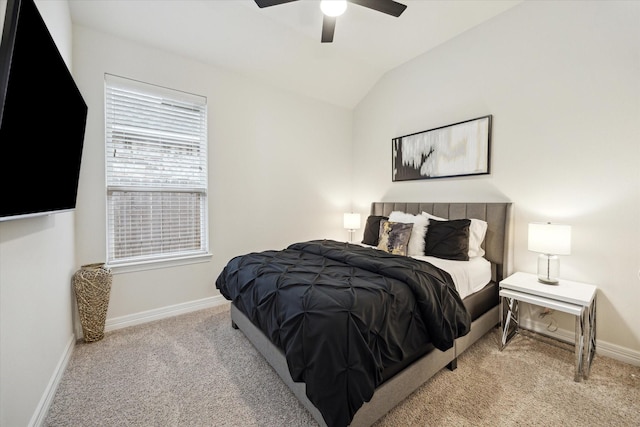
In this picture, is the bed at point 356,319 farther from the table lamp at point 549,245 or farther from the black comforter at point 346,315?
the table lamp at point 549,245

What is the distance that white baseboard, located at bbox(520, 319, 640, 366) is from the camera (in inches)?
79.3

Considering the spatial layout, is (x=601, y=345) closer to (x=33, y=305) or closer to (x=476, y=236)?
(x=476, y=236)

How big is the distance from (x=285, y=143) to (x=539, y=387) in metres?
3.51

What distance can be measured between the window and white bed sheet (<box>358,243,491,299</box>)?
2.60 m

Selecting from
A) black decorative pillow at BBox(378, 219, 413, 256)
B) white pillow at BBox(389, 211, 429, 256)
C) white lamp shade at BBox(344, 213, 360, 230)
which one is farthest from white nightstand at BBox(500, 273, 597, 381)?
white lamp shade at BBox(344, 213, 360, 230)

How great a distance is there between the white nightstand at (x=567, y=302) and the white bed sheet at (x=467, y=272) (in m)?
0.20

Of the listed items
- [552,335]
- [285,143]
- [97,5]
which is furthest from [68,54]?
[552,335]

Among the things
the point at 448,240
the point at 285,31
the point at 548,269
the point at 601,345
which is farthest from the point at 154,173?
the point at 601,345

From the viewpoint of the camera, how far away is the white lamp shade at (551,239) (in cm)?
205

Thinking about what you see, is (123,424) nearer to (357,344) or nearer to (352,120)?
(357,344)

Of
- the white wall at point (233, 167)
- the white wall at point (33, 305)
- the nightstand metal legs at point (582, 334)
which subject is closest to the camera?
the white wall at point (33, 305)

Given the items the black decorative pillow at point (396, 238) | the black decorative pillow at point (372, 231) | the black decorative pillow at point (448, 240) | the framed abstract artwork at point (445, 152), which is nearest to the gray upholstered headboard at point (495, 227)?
the black decorative pillow at point (448, 240)

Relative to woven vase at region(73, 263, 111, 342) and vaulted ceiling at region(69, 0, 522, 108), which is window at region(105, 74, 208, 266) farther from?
vaulted ceiling at region(69, 0, 522, 108)

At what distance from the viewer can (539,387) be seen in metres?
1.76
